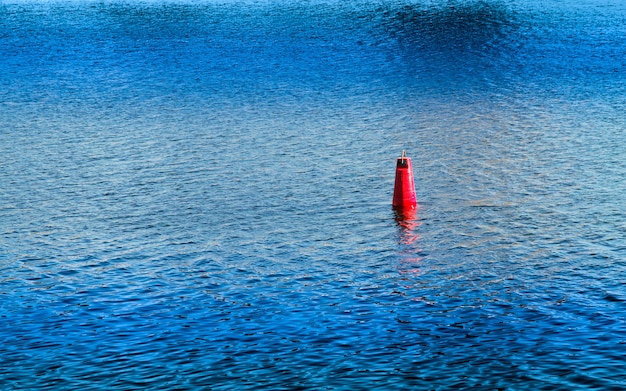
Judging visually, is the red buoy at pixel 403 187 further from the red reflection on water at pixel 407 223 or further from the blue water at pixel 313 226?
the blue water at pixel 313 226

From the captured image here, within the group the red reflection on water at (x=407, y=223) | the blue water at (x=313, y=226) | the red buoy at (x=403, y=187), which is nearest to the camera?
the blue water at (x=313, y=226)

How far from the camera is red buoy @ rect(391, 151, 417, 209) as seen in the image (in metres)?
35.0

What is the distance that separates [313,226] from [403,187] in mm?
3672

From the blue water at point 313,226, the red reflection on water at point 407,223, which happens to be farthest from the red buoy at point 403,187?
the blue water at point 313,226

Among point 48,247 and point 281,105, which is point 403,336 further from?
point 281,105

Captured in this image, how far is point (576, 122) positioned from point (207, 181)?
21191 mm

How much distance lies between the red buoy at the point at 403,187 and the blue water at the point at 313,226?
61cm

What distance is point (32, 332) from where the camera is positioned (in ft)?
79.5

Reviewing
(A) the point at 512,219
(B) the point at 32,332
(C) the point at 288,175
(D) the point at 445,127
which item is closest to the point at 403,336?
(B) the point at 32,332

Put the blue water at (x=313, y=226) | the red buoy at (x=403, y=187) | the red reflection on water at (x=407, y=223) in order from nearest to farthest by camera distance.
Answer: the blue water at (x=313, y=226), the red reflection on water at (x=407, y=223), the red buoy at (x=403, y=187)

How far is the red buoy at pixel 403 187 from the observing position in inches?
1378

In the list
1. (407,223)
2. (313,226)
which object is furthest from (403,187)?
(313,226)

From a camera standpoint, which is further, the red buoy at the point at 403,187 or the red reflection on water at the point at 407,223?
the red buoy at the point at 403,187

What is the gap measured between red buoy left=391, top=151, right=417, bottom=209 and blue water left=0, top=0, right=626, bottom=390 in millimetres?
614
